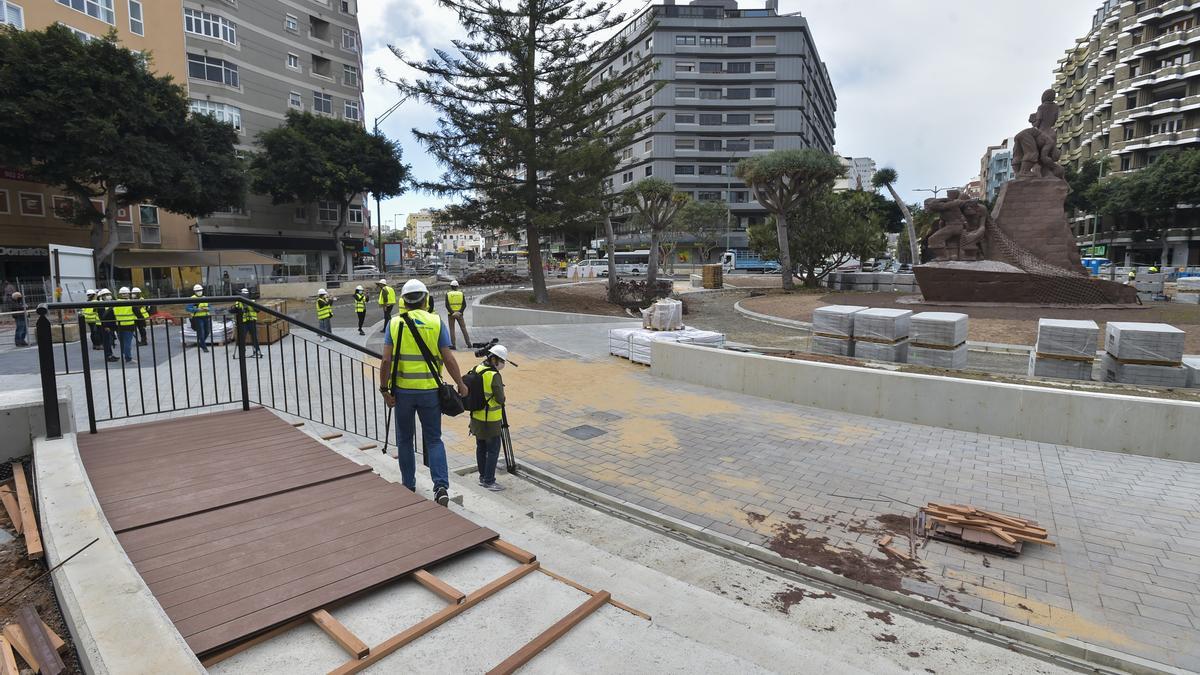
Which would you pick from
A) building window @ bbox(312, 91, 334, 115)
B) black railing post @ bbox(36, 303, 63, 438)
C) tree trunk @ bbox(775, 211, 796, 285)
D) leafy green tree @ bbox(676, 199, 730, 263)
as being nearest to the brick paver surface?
black railing post @ bbox(36, 303, 63, 438)

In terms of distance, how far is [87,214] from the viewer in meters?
28.0

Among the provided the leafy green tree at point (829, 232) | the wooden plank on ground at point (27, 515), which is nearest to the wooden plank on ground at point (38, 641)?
the wooden plank on ground at point (27, 515)

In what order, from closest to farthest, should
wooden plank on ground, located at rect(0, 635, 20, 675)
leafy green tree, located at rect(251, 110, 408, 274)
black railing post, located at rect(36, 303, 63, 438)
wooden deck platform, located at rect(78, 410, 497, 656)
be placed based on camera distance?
wooden plank on ground, located at rect(0, 635, 20, 675)
wooden deck platform, located at rect(78, 410, 497, 656)
black railing post, located at rect(36, 303, 63, 438)
leafy green tree, located at rect(251, 110, 408, 274)

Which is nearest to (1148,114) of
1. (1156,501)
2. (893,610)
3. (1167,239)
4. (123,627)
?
(1167,239)

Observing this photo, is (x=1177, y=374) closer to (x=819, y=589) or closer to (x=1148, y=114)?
(x=819, y=589)

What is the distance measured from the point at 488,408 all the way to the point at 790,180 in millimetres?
29647

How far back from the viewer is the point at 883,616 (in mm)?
4039

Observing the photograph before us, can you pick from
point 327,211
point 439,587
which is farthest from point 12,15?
point 439,587

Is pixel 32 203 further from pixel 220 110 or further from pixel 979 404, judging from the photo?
pixel 979 404

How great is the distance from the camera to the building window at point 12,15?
2686 centimetres

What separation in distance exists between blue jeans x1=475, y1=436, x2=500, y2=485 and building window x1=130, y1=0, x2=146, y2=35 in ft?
136

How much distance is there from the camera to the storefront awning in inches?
1280

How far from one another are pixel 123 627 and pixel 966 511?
5.88m

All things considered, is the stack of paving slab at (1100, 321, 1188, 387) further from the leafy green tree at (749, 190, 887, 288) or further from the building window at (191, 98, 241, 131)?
the building window at (191, 98, 241, 131)
